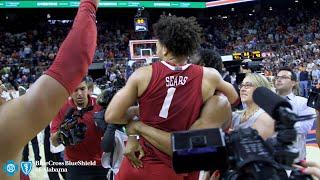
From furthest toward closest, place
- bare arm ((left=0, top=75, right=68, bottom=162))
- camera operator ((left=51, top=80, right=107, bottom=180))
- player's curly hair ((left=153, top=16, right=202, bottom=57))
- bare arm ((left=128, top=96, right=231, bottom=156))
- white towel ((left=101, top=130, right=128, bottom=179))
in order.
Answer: camera operator ((left=51, top=80, right=107, bottom=180)) < white towel ((left=101, top=130, right=128, bottom=179)) < player's curly hair ((left=153, top=16, right=202, bottom=57)) < bare arm ((left=128, top=96, right=231, bottom=156)) < bare arm ((left=0, top=75, right=68, bottom=162))

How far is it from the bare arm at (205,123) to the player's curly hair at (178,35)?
0.34 meters

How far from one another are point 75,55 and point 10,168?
0.38m

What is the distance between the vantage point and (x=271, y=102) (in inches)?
49.9

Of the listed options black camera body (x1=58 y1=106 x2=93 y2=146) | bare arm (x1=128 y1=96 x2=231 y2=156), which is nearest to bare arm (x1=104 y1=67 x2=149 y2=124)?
bare arm (x1=128 y1=96 x2=231 y2=156)

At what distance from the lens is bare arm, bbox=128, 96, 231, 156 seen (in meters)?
2.70

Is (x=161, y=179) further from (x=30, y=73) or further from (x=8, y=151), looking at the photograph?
(x=30, y=73)

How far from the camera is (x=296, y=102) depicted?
14.1 ft

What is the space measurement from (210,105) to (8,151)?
1715 mm

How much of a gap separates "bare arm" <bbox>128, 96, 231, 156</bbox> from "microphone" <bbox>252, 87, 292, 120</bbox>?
4.49ft

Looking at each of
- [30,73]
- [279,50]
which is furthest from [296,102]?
[279,50]

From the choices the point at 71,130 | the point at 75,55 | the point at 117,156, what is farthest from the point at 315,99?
the point at 75,55

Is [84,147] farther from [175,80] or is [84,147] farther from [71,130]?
[175,80]

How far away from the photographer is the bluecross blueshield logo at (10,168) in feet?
4.10

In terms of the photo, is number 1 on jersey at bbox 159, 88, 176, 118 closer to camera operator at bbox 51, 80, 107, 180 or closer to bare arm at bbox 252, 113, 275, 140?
bare arm at bbox 252, 113, 275, 140
